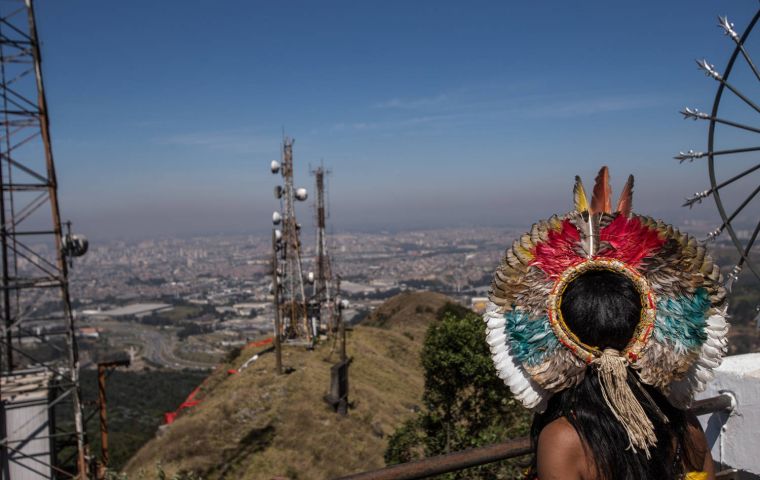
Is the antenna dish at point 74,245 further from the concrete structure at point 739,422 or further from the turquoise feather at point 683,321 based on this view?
the turquoise feather at point 683,321

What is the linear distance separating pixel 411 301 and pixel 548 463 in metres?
42.2

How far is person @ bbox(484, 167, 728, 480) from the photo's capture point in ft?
5.32

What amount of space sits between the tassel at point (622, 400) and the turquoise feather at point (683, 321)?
7.3 inches

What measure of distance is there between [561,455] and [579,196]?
0.88 metres

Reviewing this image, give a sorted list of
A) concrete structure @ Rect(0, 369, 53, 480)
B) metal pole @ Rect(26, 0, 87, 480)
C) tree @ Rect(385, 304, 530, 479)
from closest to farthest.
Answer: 1. metal pole @ Rect(26, 0, 87, 480)
2. concrete structure @ Rect(0, 369, 53, 480)
3. tree @ Rect(385, 304, 530, 479)

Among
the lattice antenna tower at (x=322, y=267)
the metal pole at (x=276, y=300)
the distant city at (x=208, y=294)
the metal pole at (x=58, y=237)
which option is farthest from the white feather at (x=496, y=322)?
the distant city at (x=208, y=294)

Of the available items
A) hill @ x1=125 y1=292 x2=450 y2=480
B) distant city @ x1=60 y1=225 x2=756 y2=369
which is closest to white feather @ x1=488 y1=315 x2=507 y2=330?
hill @ x1=125 y1=292 x2=450 y2=480

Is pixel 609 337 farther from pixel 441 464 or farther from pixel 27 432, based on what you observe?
pixel 27 432

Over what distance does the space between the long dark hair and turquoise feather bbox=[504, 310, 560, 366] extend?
8 centimetres

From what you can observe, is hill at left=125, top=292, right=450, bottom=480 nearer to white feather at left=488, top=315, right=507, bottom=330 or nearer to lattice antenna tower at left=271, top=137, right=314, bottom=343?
lattice antenna tower at left=271, top=137, right=314, bottom=343

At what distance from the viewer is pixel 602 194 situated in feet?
6.18

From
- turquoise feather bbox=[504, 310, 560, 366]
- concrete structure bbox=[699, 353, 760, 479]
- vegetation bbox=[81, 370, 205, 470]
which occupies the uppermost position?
turquoise feather bbox=[504, 310, 560, 366]

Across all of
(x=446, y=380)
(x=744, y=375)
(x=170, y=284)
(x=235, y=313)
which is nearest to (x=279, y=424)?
(x=446, y=380)

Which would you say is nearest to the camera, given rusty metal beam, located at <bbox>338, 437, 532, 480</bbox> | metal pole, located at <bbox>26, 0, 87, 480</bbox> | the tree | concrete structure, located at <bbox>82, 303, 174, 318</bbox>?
rusty metal beam, located at <bbox>338, 437, 532, 480</bbox>
